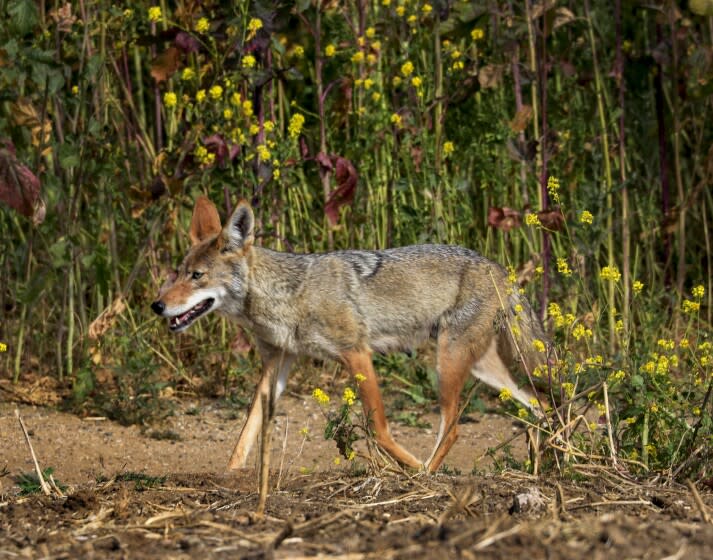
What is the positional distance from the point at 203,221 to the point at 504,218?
6.88 feet

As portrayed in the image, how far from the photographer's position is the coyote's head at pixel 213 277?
6953 millimetres

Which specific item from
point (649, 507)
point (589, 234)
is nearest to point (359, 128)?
point (589, 234)

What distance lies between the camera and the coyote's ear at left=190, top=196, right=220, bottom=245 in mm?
7277

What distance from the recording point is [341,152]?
9.20 m

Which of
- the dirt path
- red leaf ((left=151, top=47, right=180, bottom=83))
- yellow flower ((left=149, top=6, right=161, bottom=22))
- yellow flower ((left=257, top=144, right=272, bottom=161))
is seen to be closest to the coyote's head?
the dirt path

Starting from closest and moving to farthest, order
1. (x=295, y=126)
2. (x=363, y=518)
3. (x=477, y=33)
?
(x=363, y=518), (x=295, y=126), (x=477, y=33)

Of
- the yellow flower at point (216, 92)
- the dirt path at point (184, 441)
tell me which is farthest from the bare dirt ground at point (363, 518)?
the yellow flower at point (216, 92)

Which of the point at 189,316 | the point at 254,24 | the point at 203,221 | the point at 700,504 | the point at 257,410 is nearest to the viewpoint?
the point at 700,504

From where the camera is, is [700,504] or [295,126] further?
[295,126]

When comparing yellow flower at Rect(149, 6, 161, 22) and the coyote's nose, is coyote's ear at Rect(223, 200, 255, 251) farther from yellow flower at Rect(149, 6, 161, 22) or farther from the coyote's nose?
yellow flower at Rect(149, 6, 161, 22)

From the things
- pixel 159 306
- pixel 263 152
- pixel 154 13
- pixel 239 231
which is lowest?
pixel 159 306

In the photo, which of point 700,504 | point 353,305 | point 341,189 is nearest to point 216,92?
point 341,189

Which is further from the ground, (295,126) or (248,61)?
(248,61)

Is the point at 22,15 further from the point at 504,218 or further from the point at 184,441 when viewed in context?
the point at 504,218
